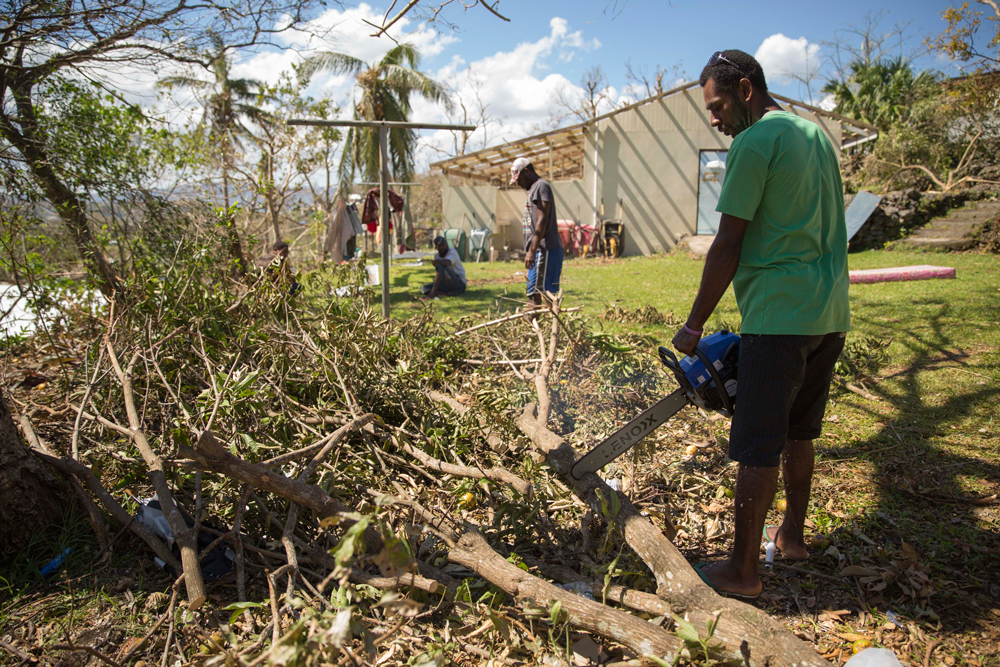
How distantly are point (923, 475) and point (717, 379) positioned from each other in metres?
1.74

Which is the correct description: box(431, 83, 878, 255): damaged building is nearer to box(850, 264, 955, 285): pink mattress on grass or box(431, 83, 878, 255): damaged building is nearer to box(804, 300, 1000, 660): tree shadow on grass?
box(850, 264, 955, 285): pink mattress on grass

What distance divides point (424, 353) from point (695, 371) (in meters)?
2.43

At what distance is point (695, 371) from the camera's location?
2.11 metres

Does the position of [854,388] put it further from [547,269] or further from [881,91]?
[881,91]

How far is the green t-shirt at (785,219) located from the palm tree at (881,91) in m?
23.1

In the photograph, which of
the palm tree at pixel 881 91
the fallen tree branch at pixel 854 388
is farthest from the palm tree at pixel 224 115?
the palm tree at pixel 881 91

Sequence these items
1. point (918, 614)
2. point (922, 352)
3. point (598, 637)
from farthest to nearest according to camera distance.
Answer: point (922, 352) < point (918, 614) < point (598, 637)

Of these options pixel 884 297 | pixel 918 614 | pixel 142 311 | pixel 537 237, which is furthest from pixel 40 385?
pixel 884 297

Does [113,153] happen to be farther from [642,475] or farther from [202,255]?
[642,475]

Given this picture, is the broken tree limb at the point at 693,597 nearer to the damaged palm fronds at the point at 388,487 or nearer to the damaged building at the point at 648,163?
the damaged palm fronds at the point at 388,487

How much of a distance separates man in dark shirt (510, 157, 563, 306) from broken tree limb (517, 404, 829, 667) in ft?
10.2

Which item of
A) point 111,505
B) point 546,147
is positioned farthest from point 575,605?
point 546,147

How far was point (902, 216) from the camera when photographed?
12.9 m

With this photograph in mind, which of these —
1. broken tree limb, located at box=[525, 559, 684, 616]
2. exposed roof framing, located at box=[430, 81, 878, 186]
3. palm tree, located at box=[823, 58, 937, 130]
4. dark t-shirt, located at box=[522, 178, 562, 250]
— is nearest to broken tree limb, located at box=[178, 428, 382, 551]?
broken tree limb, located at box=[525, 559, 684, 616]
